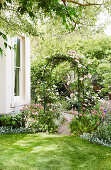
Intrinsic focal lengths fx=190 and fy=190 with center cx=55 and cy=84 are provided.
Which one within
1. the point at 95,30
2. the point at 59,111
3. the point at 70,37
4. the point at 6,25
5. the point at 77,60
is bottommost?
the point at 59,111

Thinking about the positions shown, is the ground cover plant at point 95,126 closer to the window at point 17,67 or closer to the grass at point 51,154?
the grass at point 51,154

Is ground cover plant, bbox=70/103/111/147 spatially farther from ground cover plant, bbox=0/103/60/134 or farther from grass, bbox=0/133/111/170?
ground cover plant, bbox=0/103/60/134

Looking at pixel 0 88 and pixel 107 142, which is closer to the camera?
pixel 107 142

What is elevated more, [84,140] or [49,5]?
[49,5]

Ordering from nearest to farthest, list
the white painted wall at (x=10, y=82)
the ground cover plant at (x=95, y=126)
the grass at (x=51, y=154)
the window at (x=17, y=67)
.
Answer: the grass at (x=51, y=154), the ground cover plant at (x=95, y=126), the white painted wall at (x=10, y=82), the window at (x=17, y=67)

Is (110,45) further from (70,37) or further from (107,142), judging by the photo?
(107,142)

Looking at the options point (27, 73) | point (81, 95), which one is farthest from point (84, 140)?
point (27, 73)

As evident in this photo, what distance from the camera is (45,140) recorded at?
4.61 metres

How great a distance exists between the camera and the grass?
124 inches

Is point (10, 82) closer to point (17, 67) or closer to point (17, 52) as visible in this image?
point (17, 67)

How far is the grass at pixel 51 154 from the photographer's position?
3.15 meters

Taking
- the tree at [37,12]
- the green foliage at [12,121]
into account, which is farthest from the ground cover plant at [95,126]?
the tree at [37,12]

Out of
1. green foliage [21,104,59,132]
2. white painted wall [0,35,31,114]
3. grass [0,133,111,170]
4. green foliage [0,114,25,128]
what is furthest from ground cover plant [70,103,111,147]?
white painted wall [0,35,31,114]

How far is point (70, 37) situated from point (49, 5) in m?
11.5
